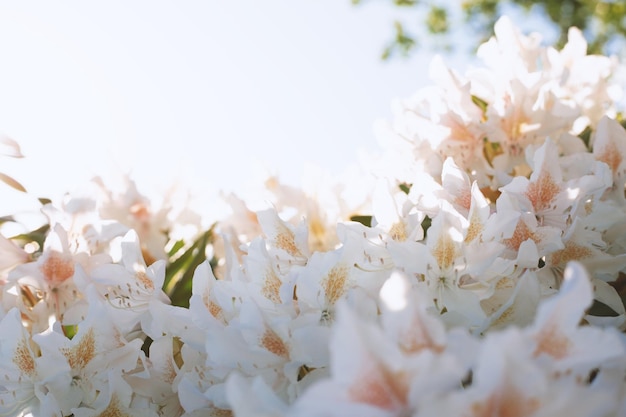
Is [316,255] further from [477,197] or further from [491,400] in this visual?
[491,400]

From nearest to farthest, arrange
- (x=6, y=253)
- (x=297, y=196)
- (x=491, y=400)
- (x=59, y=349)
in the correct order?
(x=491, y=400), (x=59, y=349), (x=6, y=253), (x=297, y=196)

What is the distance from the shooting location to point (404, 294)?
1.52 feet

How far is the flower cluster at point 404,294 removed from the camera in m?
0.44

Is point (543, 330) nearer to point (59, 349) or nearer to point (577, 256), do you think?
point (577, 256)

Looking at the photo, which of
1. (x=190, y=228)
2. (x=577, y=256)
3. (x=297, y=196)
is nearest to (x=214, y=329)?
(x=577, y=256)

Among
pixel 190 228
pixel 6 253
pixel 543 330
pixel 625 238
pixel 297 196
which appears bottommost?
pixel 190 228

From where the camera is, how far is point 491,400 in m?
0.44

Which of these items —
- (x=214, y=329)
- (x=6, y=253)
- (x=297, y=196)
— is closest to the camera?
A: (x=214, y=329)

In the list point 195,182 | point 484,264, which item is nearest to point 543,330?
point 484,264

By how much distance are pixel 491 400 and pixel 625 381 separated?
163 mm

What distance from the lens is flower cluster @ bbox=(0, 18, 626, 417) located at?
441 mm

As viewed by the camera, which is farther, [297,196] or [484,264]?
[297,196]

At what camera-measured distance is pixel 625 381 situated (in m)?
0.54

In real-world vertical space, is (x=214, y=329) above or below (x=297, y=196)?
above
